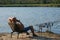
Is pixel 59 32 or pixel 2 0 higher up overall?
pixel 2 0

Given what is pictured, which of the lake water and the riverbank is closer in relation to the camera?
the riverbank

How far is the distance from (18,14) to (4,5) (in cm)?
49

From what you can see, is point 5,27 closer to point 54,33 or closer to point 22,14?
point 22,14

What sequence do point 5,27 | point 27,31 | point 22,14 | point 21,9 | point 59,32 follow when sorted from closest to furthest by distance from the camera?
point 27,31, point 59,32, point 5,27, point 22,14, point 21,9

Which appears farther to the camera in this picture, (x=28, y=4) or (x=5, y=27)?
(x=28, y=4)

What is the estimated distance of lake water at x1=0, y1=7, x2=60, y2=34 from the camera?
3680 millimetres

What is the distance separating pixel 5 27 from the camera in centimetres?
364

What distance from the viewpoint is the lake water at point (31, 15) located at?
3680mm

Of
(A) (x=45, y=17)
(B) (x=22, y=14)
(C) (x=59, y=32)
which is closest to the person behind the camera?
(C) (x=59, y=32)

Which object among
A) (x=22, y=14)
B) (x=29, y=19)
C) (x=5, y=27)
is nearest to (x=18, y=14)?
(x=22, y=14)

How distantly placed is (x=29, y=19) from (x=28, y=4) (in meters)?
0.54

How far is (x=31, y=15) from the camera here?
4.08 meters

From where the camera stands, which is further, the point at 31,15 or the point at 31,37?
the point at 31,15

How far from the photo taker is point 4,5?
14.5ft
